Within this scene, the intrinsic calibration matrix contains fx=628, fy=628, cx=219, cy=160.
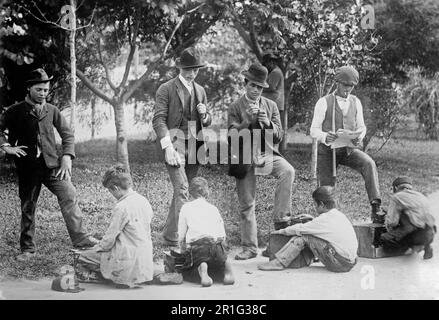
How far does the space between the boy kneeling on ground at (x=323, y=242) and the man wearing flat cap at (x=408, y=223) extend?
0.70 metres

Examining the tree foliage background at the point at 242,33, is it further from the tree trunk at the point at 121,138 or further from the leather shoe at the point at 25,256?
the leather shoe at the point at 25,256

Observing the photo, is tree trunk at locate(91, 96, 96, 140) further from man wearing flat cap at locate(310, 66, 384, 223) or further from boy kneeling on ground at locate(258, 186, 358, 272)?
boy kneeling on ground at locate(258, 186, 358, 272)

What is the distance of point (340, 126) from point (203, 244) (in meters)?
2.56

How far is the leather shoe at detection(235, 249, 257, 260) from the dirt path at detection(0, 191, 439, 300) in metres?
0.34

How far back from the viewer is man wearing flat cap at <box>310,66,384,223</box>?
708 cm

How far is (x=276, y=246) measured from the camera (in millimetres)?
6285

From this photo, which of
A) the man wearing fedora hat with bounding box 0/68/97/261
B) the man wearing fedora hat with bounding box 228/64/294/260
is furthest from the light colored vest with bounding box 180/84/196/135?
the man wearing fedora hat with bounding box 0/68/97/261

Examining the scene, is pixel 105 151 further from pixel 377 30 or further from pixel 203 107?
pixel 203 107

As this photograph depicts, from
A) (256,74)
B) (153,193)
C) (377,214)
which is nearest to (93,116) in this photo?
(153,193)

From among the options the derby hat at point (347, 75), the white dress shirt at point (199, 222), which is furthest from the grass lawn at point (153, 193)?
the derby hat at point (347, 75)

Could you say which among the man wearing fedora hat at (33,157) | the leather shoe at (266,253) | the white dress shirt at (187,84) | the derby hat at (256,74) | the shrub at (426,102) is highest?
the shrub at (426,102)

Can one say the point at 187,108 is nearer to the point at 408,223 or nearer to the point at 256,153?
the point at 256,153

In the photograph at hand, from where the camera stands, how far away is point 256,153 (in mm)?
6730

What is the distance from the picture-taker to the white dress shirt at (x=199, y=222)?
5.59 meters
